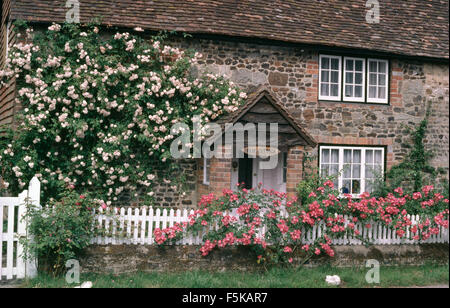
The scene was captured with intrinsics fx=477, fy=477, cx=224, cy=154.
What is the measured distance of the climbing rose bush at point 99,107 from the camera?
10992 mm

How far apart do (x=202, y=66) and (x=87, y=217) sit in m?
5.46

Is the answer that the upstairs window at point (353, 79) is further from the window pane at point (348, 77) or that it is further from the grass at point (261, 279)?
the grass at point (261, 279)

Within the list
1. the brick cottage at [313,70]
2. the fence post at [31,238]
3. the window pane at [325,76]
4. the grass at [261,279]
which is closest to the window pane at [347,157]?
the brick cottage at [313,70]

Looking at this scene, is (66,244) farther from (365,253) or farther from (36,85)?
(365,253)

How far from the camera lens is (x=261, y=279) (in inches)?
353

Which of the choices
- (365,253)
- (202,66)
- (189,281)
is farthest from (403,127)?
(189,281)

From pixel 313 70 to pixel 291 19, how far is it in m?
1.59

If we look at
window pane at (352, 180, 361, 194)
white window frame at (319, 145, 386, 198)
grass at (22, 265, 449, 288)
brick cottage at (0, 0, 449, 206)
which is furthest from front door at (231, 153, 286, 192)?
grass at (22, 265, 449, 288)

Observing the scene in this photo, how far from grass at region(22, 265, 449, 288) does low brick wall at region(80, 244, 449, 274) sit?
184 mm

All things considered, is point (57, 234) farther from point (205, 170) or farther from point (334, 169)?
point (334, 169)

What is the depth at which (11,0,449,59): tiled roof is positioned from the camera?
11977 millimetres

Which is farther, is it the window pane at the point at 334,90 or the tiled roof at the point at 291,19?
the window pane at the point at 334,90

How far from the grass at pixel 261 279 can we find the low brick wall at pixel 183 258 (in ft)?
0.60

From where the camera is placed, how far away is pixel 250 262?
9625mm
